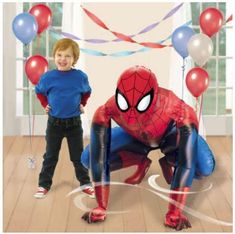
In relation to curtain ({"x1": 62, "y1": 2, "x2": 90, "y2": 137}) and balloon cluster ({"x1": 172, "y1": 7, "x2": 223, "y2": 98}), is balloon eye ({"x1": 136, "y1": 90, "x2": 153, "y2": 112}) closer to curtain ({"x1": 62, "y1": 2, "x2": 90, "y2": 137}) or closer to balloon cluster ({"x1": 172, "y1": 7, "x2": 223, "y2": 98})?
balloon cluster ({"x1": 172, "y1": 7, "x2": 223, "y2": 98})

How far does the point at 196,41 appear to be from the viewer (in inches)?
138

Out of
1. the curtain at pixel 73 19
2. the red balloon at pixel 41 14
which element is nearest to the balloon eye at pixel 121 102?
the red balloon at pixel 41 14

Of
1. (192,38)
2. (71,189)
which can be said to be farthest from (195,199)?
(192,38)

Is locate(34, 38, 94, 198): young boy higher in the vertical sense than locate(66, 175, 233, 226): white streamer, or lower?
higher

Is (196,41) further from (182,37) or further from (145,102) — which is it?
(145,102)

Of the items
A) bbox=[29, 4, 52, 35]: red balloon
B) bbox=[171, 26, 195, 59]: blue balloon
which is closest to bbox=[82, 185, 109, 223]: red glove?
bbox=[171, 26, 195, 59]: blue balloon

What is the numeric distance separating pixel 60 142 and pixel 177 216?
2.53 ft

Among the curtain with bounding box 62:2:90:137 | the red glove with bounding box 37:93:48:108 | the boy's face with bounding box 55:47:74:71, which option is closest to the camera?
the boy's face with bounding box 55:47:74:71

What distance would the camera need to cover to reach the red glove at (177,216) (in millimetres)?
2889

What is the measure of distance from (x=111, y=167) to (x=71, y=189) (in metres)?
0.27

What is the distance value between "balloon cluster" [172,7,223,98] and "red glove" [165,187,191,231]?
3.08 ft

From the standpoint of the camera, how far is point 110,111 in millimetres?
3021

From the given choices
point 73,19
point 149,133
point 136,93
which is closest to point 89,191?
point 149,133

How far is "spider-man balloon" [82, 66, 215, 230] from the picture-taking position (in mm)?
2896
